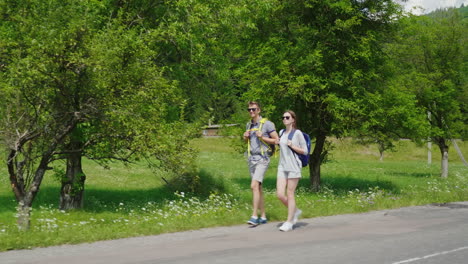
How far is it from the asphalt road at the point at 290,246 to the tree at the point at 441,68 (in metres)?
22.8

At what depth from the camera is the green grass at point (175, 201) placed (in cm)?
876

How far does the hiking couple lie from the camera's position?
9.45 m

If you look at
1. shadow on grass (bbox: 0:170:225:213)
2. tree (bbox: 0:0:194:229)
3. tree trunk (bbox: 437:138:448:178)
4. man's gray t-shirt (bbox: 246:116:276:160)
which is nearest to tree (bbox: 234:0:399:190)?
shadow on grass (bbox: 0:170:225:213)

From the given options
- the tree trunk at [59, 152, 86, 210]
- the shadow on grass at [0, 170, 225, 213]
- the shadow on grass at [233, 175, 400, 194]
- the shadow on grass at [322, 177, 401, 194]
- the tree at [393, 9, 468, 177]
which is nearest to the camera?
the tree trunk at [59, 152, 86, 210]

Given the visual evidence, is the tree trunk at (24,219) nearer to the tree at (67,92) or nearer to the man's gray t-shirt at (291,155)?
the tree at (67,92)

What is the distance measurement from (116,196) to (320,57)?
31.5 ft

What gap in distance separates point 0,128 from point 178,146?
471 cm

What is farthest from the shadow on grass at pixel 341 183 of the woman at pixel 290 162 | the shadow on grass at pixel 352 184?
the woman at pixel 290 162

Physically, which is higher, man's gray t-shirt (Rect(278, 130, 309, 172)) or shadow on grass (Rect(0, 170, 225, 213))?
man's gray t-shirt (Rect(278, 130, 309, 172))

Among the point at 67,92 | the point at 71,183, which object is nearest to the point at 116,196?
the point at 71,183

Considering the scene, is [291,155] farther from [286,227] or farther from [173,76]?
[173,76]

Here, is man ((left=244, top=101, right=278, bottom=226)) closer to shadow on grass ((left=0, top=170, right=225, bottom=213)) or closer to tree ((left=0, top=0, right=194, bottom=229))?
tree ((left=0, top=0, right=194, bottom=229))

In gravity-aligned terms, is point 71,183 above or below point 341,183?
above

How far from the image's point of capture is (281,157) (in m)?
9.59
